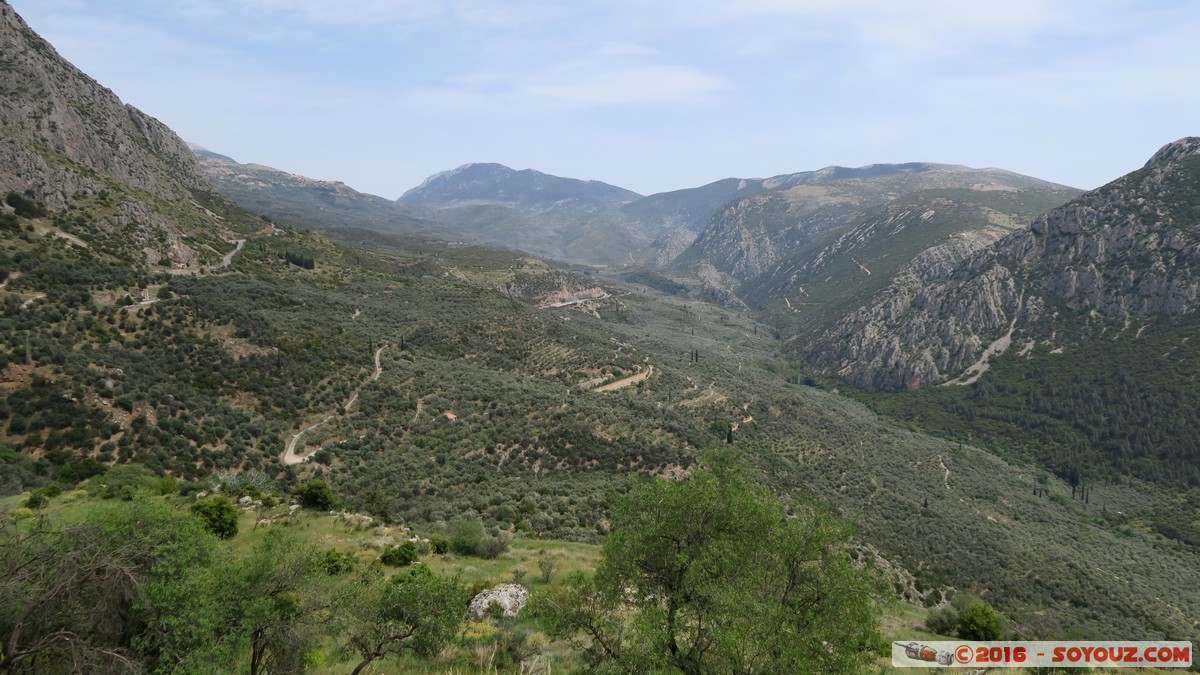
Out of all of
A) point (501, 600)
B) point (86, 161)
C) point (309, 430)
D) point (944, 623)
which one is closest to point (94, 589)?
point (501, 600)

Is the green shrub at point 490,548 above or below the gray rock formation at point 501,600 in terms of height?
below

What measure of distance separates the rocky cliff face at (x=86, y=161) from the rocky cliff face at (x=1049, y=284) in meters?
166

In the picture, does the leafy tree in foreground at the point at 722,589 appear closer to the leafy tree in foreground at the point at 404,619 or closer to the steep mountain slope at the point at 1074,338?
the leafy tree in foreground at the point at 404,619

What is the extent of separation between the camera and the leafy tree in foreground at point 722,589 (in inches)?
383

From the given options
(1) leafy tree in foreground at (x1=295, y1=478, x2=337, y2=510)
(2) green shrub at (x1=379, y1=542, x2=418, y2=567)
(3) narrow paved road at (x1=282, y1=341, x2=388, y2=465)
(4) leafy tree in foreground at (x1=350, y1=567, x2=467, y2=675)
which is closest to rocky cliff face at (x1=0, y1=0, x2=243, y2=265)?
(3) narrow paved road at (x1=282, y1=341, x2=388, y2=465)

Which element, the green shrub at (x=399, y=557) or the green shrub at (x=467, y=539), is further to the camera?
the green shrub at (x=467, y=539)

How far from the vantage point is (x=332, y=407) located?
4819 centimetres

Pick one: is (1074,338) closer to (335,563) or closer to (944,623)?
(944,623)

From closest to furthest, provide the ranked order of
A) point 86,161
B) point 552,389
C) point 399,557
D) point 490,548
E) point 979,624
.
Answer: point 399,557, point 979,624, point 490,548, point 552,389, point 86,161

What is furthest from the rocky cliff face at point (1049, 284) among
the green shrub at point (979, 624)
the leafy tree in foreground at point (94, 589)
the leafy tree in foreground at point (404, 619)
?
the leafy tree in foreground at point (94, 589)

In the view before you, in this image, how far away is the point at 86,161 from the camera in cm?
8375

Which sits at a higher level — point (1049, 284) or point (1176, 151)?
point (1176, 151)

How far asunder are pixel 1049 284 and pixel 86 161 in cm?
21316

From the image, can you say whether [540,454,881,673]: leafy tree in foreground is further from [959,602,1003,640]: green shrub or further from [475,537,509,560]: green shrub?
[959,602,1003,640]: green shrub
